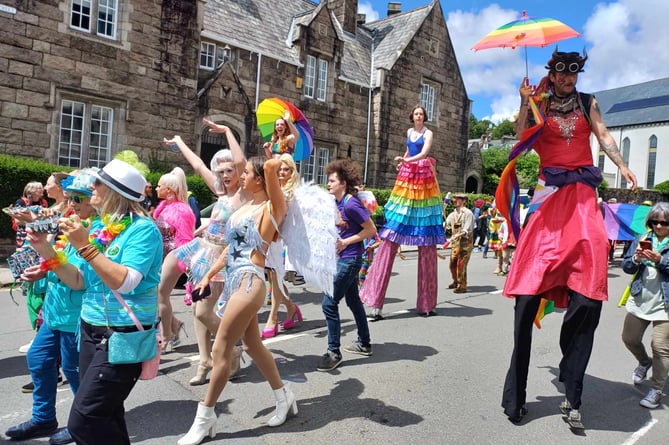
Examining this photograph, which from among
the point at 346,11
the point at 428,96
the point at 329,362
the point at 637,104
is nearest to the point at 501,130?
the point at 637,104

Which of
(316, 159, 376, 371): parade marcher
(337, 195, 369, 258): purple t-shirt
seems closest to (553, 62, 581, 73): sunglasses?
(316, 159, 376, 371): parade marcher

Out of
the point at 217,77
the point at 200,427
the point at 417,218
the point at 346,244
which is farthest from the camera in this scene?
the point at 217,77

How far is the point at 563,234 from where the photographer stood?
3693 millimetres

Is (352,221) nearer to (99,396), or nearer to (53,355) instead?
(53,355)

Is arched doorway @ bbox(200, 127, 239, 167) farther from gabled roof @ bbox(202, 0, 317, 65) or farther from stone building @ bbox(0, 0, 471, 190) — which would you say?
gabled roof @ bbox(202, 0, 317, 65)

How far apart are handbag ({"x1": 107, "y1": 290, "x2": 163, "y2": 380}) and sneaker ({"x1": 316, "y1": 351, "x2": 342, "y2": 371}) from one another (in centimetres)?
212

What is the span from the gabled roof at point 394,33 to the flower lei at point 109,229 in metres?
19.5

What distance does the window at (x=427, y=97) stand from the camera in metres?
22.8

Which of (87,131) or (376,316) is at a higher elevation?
(87,131)

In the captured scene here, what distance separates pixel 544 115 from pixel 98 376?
3580mm

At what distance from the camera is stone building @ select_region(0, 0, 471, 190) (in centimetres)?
1179

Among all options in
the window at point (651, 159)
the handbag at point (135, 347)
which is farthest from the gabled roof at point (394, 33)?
the window at point (651, 159)

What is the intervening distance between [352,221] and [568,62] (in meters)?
2.27

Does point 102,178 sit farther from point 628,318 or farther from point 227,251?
point 628,318
